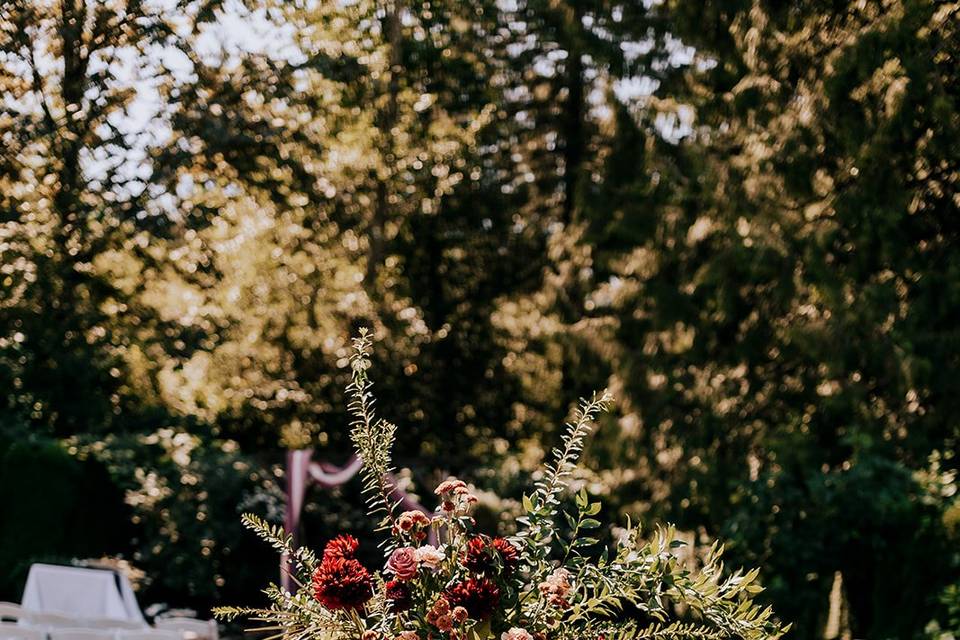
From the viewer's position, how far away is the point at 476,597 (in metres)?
2.75

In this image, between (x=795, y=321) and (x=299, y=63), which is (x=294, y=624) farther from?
(x=299, y=63)

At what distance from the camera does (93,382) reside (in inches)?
604

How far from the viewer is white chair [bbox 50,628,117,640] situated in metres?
6.68

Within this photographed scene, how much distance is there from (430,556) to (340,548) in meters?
0.22

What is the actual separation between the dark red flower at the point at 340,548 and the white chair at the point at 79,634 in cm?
429

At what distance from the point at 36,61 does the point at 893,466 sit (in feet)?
35.9

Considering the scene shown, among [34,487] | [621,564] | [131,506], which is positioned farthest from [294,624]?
[131,506]

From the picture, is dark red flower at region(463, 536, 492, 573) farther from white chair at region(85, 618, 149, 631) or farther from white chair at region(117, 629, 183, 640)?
white chair at region(85, 618, 149, 631)

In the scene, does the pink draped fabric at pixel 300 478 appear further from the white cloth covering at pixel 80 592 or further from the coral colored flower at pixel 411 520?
the coral colored flower at pixel 411 520

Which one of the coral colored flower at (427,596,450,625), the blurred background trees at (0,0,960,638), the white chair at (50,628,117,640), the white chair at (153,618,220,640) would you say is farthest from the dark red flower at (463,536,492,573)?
the blurred background trees at (0,0,960,638)

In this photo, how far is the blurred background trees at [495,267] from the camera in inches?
477

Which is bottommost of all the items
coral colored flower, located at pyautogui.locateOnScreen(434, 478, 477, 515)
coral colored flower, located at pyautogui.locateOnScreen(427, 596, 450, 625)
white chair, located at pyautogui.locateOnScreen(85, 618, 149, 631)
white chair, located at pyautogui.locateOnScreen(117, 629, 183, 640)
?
coral colored flower, located at pyautogui.locateOnScreen(427, 596, 450, 625)

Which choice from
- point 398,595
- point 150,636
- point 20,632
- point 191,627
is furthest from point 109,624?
point 398,595

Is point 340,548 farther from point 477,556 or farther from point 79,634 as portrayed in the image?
point 79,634
